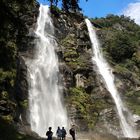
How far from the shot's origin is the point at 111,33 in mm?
72688

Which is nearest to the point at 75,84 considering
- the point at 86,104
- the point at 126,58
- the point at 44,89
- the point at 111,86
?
the point at 86,104

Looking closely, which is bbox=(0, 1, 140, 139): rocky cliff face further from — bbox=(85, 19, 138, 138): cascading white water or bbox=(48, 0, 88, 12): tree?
bbox=(48, 0, 88, 12): tree

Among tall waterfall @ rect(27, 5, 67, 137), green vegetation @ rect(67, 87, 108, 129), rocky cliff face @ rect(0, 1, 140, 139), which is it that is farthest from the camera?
green vegetation @ rect(67, 87, 108, 129)

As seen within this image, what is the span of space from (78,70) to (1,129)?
26316 millimetres

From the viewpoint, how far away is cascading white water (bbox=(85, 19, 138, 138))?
41.7m

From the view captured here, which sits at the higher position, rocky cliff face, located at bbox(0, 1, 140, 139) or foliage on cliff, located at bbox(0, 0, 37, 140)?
rocky cliff face, located at bbox(0, 1, 140, 139)

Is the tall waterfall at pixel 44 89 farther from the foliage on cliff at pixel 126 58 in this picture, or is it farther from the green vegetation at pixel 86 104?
the foliage on cliff at pixel 126 58

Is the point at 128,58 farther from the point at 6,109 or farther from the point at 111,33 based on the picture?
the point at 6,109

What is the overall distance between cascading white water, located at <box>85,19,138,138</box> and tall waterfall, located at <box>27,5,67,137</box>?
25.9 feet

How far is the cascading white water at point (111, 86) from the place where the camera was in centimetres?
4172

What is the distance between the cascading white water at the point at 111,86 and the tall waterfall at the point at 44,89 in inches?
311

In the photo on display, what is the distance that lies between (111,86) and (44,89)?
40.7 ft

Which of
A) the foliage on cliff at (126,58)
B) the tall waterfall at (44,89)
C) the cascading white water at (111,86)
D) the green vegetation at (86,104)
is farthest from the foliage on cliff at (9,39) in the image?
the foliage on cliff at (126,58)

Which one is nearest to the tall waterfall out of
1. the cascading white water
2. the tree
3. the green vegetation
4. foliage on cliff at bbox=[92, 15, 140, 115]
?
the green vegetation
